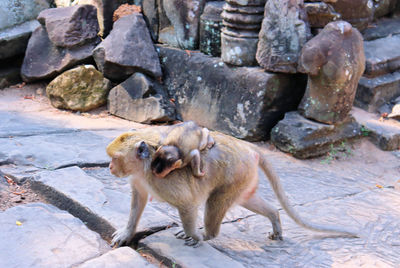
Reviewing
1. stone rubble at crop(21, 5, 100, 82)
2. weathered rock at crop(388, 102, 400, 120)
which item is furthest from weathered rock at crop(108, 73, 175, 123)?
weathered rock at crop(388, 102, 400, 120)

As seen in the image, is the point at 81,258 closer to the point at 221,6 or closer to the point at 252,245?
the point at 252,245

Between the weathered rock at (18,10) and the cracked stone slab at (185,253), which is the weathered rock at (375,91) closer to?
the cracked stone slab at (185,253)

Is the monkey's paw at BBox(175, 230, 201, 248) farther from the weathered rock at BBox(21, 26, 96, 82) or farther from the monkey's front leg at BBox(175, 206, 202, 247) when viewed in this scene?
the weathered rock at BBox(21, 26, 96, 82)

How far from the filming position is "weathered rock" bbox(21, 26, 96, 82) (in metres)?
7.17

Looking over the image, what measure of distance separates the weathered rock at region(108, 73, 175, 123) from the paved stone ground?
2.70 ft

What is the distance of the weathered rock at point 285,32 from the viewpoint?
17.6 ft

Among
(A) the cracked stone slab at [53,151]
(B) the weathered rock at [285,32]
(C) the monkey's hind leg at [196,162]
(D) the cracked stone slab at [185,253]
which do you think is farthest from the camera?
(B) the weathered rock at [285,32]

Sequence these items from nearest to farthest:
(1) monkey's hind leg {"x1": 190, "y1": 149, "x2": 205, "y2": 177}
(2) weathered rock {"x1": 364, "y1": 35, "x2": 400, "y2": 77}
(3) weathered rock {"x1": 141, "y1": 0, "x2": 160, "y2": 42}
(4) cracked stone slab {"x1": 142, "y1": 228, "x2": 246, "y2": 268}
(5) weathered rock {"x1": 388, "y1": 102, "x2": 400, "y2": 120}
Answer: (4) cracked stone slab {"x1": 142, "y1": 228, "x2": 246, "y2": 268}, (1) monkey's hind leg {"x1": 190, "y1": 149, "x2": 205, "y2": 177}, (5) weathered rock {"x1": 388, "y1": 102, "x2": 400, "y2": 120}, (2) weathered rock {"x1": 364, "y1": 35, "x2": 400, "y2": 77}, (3) weathered rock {"x1": 141, "y1": 0, "x2": 160, "y2": 42}

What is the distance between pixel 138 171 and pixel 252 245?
1071mm

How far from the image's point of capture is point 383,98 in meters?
6.72

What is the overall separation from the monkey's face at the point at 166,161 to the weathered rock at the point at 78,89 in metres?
4.23

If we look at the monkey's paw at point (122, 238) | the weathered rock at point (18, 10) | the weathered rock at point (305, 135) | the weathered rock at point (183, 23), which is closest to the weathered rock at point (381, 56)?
the weathered rock at point (305, 135)

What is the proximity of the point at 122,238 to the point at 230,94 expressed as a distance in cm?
327

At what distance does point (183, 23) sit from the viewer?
21.8 feet
